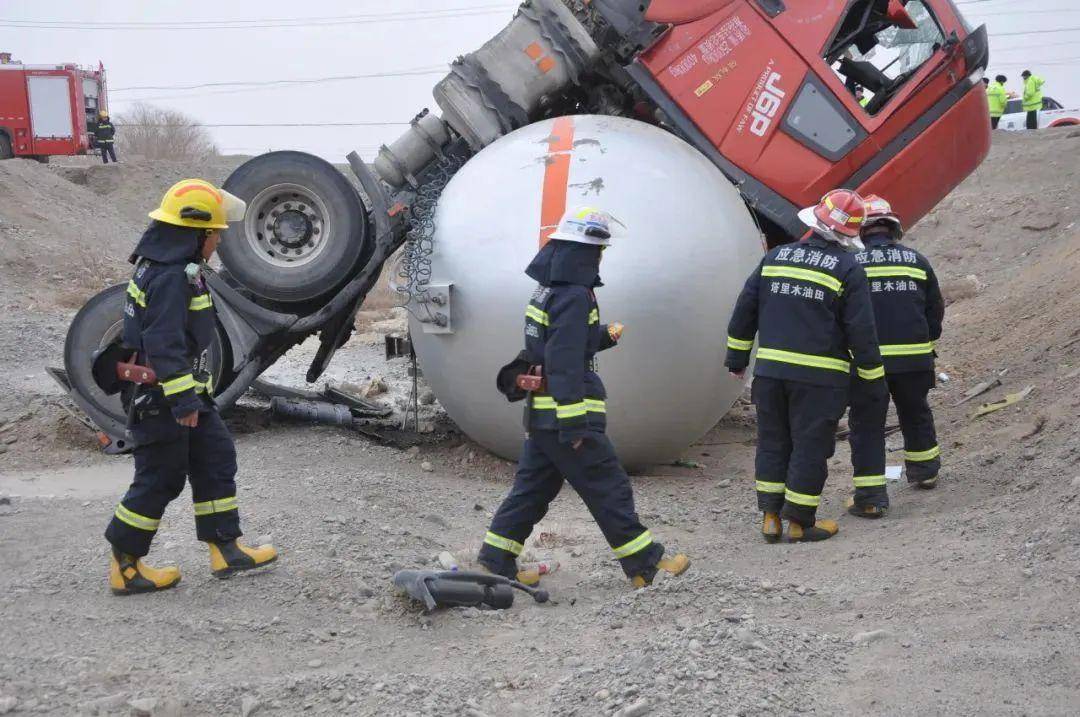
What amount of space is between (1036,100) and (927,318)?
19705 millimetres

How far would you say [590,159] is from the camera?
7148 mm

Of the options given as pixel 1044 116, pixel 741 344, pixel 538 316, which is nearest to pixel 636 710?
pixel 538 316

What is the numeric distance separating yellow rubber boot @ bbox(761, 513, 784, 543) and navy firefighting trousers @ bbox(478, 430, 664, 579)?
1057 mm

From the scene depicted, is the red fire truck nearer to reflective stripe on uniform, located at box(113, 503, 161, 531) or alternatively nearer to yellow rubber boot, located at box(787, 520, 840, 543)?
reflective stripe on uniform, located at box(113, 503, 161, 531)

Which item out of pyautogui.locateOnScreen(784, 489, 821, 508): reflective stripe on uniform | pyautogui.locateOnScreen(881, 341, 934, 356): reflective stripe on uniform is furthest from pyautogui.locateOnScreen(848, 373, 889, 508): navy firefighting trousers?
pyautogui.locateOnScreen(784, 489, 821, 508): reflective stripe on uniform

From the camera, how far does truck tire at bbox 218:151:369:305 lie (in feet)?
26.6

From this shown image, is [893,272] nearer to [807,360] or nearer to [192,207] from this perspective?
[807,360]

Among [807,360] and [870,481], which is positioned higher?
[807,360]

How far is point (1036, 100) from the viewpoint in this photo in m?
24.5

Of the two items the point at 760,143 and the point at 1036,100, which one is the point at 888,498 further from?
the point at 1036,100

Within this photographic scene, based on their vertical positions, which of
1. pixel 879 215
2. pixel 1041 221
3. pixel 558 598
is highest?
pixel 879 215

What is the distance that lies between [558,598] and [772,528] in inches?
53.5

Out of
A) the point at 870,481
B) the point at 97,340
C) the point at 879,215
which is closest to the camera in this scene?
the point at 870,481

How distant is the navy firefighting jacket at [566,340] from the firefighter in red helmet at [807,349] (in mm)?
1143
